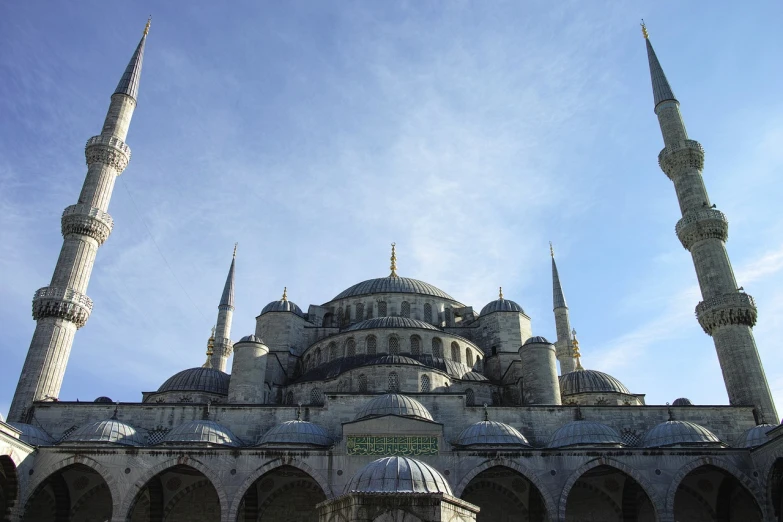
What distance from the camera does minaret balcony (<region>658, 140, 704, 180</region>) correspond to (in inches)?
872

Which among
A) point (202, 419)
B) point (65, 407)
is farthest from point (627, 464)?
point (65, 407)

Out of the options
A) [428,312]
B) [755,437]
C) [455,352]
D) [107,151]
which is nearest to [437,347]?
[455,352]

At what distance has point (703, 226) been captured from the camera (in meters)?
20.5

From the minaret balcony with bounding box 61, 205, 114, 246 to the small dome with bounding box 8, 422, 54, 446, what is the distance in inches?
261

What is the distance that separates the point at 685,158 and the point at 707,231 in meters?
3.18

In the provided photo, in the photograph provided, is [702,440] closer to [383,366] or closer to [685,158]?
[383,366]

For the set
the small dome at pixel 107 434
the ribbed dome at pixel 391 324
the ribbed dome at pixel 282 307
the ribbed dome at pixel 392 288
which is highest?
the ribbed dome at pixel 392 288

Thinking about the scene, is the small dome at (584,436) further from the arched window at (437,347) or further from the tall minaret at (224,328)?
the tall minaret at (224,328)

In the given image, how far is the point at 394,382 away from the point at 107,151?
13.1 meters

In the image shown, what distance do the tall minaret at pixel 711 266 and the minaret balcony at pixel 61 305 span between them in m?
19.5

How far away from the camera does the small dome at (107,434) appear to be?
15125mm

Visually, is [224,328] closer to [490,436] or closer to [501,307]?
[501,307]

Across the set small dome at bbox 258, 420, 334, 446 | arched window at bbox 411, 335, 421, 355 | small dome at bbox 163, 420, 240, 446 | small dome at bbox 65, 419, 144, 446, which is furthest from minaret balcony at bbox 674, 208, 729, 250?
small dome at bbox 65, 419, 144, 446

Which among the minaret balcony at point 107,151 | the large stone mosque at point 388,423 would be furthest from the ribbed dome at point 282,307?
the minaret balcony at point 107,151
